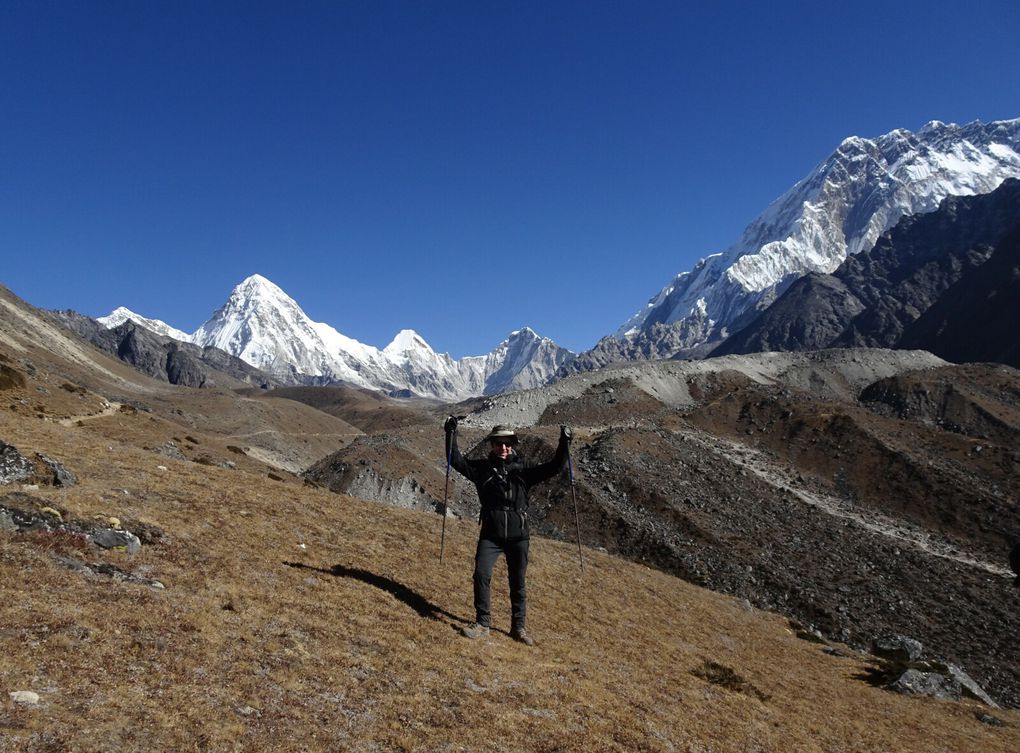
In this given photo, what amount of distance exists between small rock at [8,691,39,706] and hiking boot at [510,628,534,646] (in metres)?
8.93

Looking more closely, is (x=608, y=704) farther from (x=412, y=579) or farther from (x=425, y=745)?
(x=412, y=579)

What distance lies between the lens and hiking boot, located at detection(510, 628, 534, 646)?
13727 millimetres

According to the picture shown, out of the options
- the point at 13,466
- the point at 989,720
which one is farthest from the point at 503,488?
the point at 989,720

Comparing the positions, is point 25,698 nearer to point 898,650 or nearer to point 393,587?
point 393,587

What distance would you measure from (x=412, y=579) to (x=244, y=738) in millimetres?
9624

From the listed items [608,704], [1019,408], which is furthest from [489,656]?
[1019,408]

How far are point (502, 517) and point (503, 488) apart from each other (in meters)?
0.62

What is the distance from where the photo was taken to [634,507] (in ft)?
171

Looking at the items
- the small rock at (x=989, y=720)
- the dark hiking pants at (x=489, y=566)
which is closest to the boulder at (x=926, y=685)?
the small rock at (x=989, y=720)

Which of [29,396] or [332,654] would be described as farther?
[29,396]

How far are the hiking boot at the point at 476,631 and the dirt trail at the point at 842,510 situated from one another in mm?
51201

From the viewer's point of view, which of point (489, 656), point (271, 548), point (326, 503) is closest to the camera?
point (489, 656)

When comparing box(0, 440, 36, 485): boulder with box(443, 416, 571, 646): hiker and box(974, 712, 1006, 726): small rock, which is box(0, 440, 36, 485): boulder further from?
box(974, 712, 1006, 726): small rock

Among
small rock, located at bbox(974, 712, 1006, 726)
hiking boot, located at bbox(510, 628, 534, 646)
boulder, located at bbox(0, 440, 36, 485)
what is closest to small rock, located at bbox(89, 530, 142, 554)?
boulder, located at bbox(0, 440, 36, 485)
